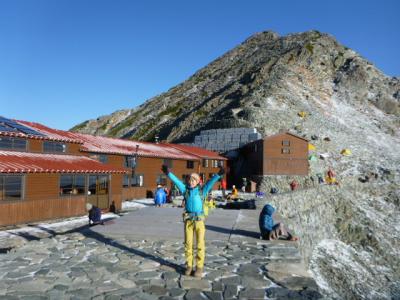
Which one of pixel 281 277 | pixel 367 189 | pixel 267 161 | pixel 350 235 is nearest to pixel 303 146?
pixel 267 161

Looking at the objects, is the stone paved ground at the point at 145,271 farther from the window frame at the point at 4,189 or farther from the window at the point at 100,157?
the window at the point at 100,157

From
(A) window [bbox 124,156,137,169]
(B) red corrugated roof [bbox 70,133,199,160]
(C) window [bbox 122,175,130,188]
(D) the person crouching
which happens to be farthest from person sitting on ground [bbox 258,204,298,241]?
(A) window [bbox 124,156,137,169]

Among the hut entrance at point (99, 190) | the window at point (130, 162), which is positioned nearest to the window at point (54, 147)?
the hut entrance at point (99, 190)

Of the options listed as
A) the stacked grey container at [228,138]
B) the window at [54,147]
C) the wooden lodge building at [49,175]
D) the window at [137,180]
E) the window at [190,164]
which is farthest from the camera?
the stacked grey container at [228,138]

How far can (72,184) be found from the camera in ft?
76.7

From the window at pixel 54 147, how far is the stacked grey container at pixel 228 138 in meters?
36.7

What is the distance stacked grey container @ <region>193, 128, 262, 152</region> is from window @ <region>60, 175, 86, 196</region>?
38.3 metres

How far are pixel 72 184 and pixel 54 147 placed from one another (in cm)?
435

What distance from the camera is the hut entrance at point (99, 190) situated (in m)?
24.6

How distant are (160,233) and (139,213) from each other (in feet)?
20.3

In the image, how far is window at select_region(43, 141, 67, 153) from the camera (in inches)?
997

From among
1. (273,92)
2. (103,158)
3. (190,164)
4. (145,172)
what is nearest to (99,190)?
(103,158)

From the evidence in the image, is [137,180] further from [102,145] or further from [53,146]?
[53,146]

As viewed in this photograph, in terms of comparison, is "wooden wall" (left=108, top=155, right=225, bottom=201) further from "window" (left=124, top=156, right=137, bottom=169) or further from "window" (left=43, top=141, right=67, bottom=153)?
"window" (left=43, top=141, right=67, bottom=153)
